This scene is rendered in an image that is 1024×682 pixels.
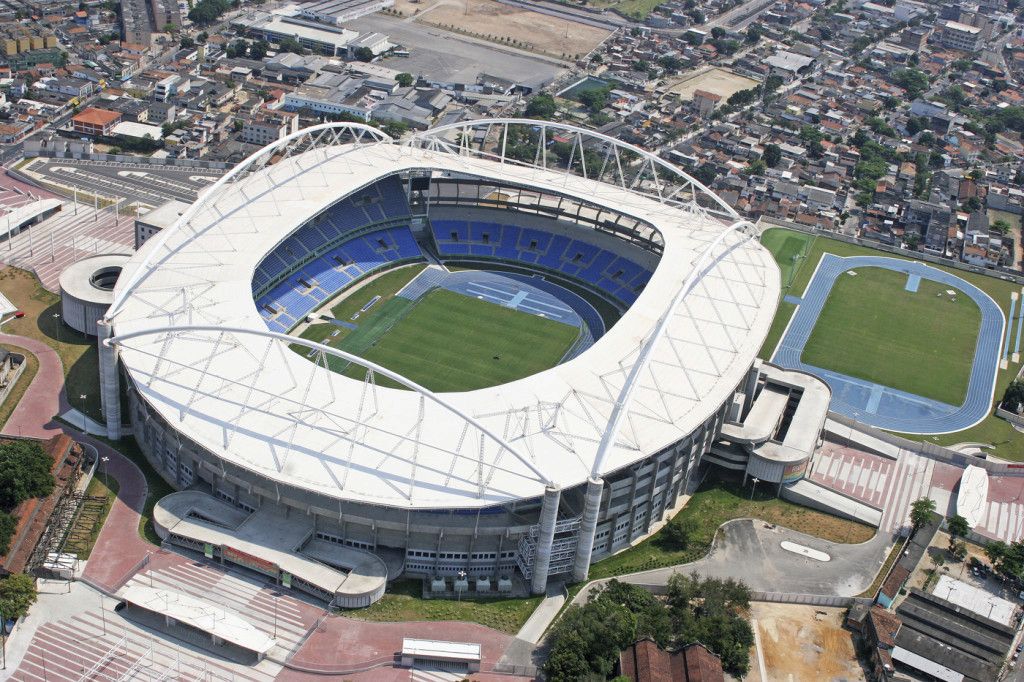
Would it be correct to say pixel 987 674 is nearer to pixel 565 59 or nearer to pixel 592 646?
pixel 592 646

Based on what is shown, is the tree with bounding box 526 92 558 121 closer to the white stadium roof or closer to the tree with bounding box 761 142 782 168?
the tree with bounding box 761 142 782 168

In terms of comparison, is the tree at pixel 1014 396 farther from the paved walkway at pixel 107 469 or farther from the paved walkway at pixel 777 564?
the paved walkway at pixel 107 469

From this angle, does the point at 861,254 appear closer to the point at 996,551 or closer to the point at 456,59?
the point at 996,551

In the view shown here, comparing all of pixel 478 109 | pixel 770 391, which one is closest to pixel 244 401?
pixel 770 391

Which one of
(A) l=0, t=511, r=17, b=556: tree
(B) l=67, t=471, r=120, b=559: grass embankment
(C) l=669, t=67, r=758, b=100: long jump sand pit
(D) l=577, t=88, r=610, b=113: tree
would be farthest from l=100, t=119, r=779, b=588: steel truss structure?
(C) l=669, t=67, r=758, b=100: long jump sand pit

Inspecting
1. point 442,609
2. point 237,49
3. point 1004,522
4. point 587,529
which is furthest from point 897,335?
point 237,49
